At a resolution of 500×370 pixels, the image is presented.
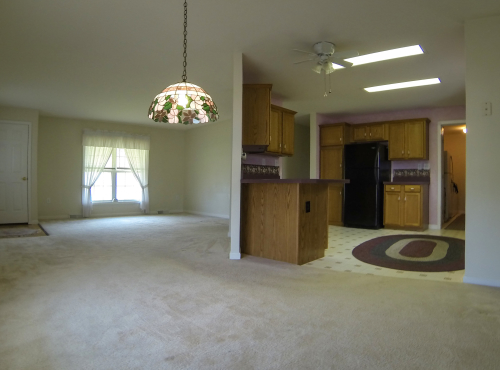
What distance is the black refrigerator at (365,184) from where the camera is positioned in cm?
673

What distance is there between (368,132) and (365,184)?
46.5 inches

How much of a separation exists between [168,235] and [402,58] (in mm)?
4291

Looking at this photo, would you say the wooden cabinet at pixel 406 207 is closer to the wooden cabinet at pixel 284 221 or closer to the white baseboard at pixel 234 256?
the wooden cabinet at pixel 284 221

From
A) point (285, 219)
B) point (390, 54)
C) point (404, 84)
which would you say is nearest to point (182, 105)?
point (285, 219)

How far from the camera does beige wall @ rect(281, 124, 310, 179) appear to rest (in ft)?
28.4

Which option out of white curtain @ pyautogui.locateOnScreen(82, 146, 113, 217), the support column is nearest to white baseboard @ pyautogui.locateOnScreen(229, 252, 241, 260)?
the support column

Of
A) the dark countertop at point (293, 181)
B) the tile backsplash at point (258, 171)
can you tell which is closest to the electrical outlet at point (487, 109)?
the dark countertop at point (293, 181)

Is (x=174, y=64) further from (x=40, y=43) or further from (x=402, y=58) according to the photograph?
(x=402, y=58)

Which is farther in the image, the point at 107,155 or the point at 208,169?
the point at 208,169

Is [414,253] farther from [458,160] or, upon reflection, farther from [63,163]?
[63,163]

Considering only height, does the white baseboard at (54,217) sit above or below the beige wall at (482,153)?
below

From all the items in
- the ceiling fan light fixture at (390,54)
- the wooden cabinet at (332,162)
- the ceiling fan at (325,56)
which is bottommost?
the wooden cabinet at (332,162)

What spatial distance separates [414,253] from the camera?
173 inches

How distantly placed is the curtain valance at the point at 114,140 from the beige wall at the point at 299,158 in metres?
3.83
